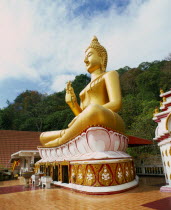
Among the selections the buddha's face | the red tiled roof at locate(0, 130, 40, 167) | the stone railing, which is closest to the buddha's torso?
the buddha's face

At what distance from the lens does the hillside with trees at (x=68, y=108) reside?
19833mm

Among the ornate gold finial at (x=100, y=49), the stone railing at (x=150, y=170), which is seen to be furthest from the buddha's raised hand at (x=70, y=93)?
the stone railing at (x=150, y=170)

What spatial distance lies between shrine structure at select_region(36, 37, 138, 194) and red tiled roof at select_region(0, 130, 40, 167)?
30.8ft

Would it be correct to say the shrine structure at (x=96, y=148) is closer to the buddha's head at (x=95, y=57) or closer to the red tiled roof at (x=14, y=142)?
the buddha's head at (x=95, y=57)

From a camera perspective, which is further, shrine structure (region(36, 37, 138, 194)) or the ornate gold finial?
the ornate gold finial

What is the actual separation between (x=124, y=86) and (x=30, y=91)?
19526 mm

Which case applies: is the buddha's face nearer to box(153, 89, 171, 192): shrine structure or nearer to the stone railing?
box(153, 89, 171, 192): shrine structure

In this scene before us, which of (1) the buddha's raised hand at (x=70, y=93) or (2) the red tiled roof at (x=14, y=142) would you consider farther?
(2) the red tiled roof at (x=14, y=142)

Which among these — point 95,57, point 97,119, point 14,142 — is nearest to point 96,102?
point 97,119

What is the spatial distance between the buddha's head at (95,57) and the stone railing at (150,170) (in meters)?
A: 5.41

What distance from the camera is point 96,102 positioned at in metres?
7.76

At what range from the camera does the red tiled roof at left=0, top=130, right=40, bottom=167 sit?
53.5 ft

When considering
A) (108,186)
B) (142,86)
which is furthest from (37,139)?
(142,86)

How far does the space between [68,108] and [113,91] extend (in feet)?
80.1
